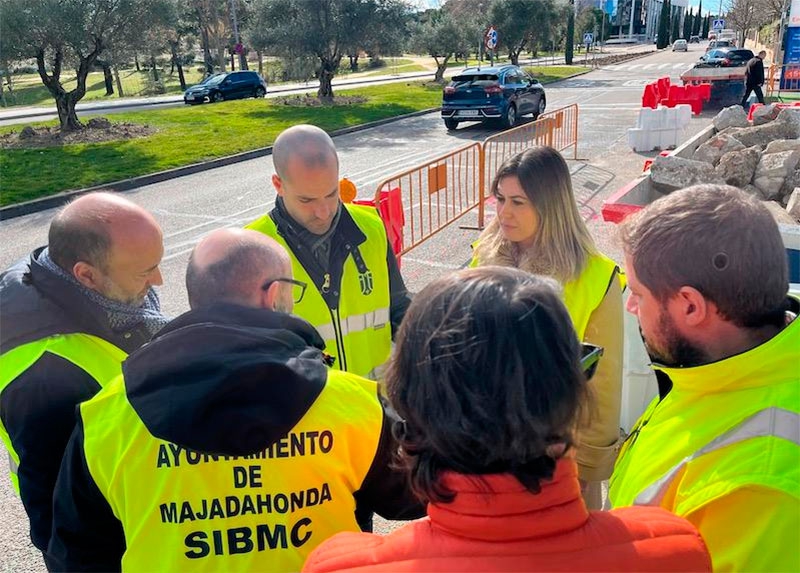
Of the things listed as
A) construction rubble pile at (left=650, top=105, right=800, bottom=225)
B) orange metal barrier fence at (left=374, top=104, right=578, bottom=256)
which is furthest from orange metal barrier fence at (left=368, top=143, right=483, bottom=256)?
construction rubble pile at (left=650, top=105, right=800, bottom=225)

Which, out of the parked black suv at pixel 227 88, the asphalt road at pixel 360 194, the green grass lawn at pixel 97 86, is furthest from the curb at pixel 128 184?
the green grass lawn at pixel 97 86

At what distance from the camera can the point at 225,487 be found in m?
1.44

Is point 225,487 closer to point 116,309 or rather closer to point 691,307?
point 116,309

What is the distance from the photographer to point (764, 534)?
122 cm

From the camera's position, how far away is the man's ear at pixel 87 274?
2.02m

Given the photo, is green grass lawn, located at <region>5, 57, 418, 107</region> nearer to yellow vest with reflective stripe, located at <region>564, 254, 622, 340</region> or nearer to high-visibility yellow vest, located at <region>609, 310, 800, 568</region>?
yellow vest with reflective stripe, located at <region>564, 254, 622, 340</region>

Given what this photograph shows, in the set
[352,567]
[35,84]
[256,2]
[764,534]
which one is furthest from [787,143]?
[35,84]

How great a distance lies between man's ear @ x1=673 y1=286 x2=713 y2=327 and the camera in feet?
4.69

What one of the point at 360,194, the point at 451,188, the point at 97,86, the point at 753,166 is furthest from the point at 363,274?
the point at 97,86

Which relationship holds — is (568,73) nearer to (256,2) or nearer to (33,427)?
(256,2)

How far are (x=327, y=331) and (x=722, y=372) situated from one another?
5.84ft

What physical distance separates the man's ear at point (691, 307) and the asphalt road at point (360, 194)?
57 centimetres

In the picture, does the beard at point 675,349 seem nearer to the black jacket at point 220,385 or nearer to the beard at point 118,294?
the black jacket at point 220,385

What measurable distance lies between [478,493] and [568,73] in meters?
43.7
